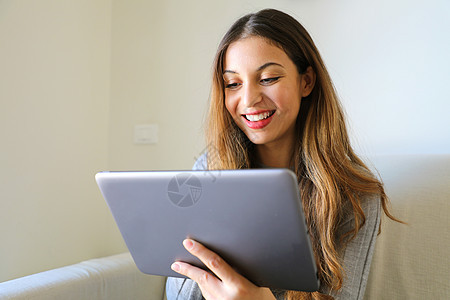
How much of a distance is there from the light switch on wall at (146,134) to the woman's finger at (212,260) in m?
1.14

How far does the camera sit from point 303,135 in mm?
1006

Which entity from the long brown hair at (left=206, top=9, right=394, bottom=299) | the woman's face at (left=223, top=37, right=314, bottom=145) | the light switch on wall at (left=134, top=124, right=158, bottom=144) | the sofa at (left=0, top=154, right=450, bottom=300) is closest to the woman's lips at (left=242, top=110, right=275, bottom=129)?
the woman's face at (left=223, top=37, right=314, bottom=145)

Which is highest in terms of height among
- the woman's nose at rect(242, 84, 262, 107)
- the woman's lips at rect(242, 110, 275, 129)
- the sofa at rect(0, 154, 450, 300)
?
the woman's nose at rect(242, 84, 262, 107)

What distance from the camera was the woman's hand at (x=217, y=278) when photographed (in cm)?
64

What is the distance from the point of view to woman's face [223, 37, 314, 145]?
3.10 feet

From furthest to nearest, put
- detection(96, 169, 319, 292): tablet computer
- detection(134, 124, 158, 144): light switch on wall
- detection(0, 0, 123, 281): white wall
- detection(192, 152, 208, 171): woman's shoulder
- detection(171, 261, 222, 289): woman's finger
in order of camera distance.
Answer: detection(134, 124, 158, 144): light switch on wall
detection(0, 0, 123, 281): white wall
detection(192, 152, 208, 171): woman's shoulder
detection(171, 261, 222, 289): woman's finger
detection(96, 169, 319, 292): tablet computer

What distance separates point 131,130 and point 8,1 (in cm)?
67

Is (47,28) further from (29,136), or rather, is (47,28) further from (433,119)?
(433,119)

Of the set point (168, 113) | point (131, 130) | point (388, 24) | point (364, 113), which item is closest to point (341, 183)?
point (364, 113)

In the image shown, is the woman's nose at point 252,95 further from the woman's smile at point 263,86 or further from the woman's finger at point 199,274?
the woman's finger at point 199,274

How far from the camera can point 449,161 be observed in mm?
1022

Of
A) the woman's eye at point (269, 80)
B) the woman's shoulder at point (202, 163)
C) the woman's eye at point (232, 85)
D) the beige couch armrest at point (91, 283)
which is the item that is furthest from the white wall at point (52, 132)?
the woman's eye at point (269, 80)

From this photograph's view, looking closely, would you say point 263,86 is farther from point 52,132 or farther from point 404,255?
point 52,132

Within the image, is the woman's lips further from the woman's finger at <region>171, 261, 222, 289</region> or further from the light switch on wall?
the light switch on wall
